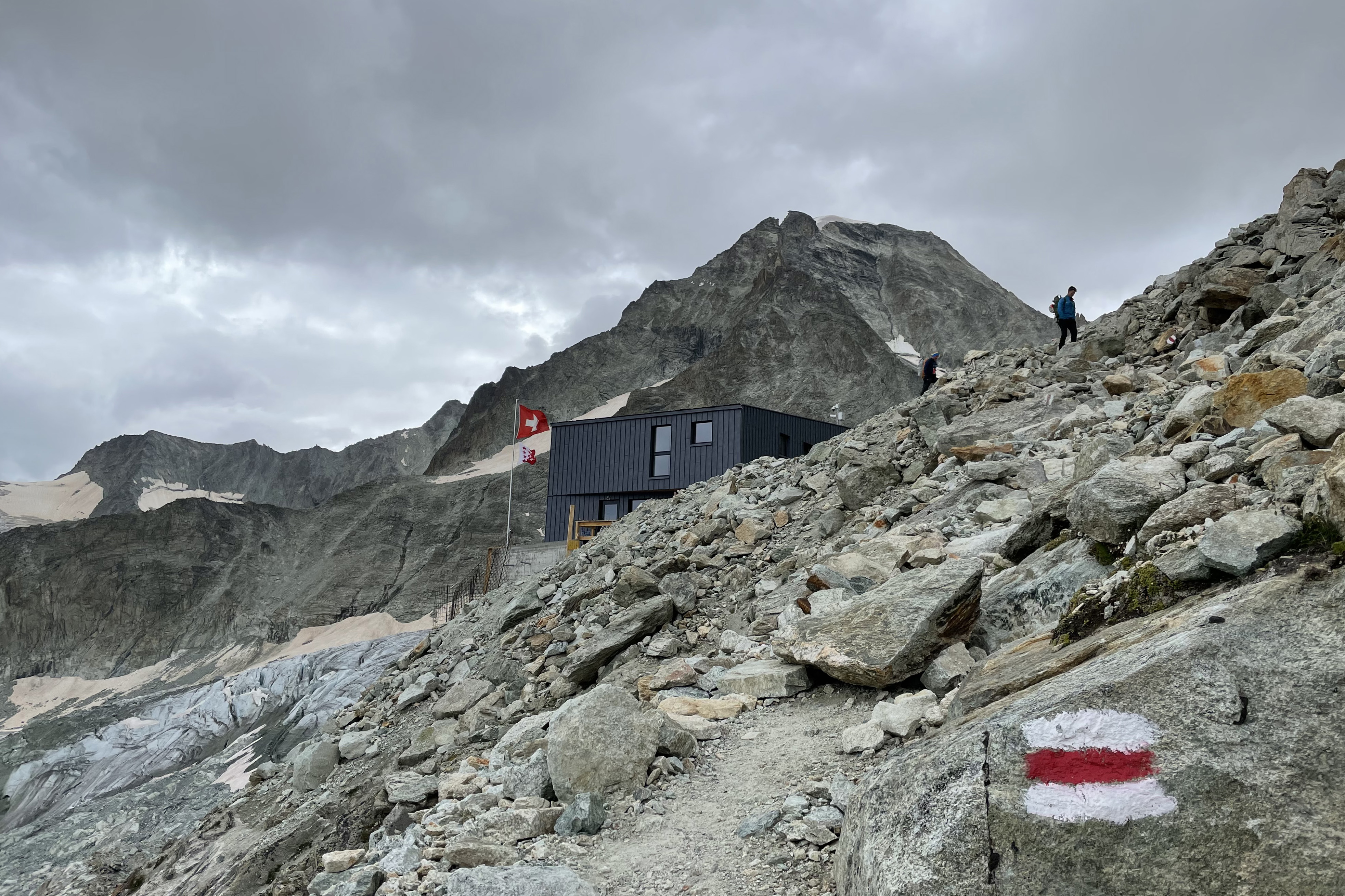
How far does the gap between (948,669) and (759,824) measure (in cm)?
219

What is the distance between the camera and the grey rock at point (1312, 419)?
495cm

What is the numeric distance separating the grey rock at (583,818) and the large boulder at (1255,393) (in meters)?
6.12

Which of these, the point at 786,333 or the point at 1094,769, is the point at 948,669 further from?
the point at 786,333

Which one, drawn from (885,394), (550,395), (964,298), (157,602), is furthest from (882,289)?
(157,602)

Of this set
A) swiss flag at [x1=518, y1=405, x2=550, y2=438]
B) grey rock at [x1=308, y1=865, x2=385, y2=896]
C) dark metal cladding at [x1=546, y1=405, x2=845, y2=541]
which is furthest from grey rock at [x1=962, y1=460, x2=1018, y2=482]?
swiss flag at [x1=518, y1=405, x2=550, y2=438]

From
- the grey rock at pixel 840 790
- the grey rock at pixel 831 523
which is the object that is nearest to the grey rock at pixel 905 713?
the grey rock at pixel 840 790

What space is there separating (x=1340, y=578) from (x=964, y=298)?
11081cm

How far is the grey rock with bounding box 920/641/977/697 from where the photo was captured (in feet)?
20.4

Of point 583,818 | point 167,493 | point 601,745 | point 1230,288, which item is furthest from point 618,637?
point 167,493

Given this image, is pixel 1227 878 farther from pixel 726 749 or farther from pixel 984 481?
pixel 984 481

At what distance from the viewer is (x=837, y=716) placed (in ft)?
21.9

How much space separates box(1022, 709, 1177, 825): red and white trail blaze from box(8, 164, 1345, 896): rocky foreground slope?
0.04 ft

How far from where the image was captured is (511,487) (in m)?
37.9

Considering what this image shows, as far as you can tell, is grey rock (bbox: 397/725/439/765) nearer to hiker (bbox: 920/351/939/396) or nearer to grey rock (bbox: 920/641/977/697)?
grey rock (bbox: 920/641/977/697)
